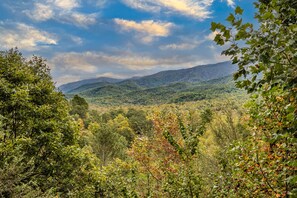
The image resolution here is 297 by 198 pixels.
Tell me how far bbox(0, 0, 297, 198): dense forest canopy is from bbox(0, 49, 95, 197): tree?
0.06 m

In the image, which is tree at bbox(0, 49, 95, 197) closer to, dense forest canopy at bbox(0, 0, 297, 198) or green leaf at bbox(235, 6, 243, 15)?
dense forest canopy at bbox(0, 0, 297, 198)

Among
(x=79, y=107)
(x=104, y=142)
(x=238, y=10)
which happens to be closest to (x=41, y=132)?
(x=238, y=10)

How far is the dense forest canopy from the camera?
3576mm

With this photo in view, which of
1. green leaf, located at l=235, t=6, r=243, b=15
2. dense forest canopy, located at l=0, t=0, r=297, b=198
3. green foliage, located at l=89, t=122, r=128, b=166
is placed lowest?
green foliage, located at l=89, t=122, r=128, b=166

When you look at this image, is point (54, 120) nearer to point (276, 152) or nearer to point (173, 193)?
point (173, 193)

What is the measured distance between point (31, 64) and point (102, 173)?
965 cm

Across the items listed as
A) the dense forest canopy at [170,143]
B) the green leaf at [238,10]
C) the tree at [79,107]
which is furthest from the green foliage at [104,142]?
the tree at [79,107]

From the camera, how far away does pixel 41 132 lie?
1487 centimetres

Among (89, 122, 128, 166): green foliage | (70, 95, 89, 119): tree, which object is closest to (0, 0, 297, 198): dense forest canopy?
(89, 122, 128, 166): green foliage

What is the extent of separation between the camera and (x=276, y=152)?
611cm

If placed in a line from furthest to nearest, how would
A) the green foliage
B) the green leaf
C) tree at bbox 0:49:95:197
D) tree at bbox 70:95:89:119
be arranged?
tree at bbox 70:95:89:119 < the green foliage < tree at bbox 0:49:95:197 < the green leaf

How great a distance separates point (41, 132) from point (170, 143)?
755cm

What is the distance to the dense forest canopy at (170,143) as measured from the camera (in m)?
3.58

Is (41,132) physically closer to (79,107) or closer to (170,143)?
(170,143)
